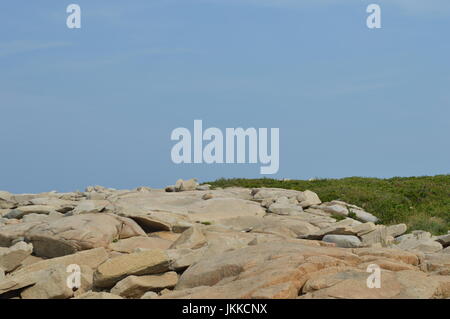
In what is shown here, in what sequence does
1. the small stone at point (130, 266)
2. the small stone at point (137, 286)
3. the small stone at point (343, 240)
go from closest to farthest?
1. the small stone at point (137, 286)
2. the small stone at point (130, 266)
3. the small stone at point (343, 240)

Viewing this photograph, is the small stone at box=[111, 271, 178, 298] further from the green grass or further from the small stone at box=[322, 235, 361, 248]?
the green grass

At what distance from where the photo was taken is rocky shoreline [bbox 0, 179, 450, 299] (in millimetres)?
10922

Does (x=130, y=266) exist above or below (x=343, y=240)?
above

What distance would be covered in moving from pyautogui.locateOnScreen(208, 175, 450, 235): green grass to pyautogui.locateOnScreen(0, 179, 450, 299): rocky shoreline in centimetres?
208

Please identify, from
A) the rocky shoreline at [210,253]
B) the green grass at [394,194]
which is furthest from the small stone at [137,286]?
the green grass at [394,194]

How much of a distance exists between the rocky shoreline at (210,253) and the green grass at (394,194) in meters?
2.08

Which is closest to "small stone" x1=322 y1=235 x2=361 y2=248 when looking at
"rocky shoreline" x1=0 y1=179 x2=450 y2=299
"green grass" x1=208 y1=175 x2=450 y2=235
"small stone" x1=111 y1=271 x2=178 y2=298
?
"rocky shoreline" x1=0 y1=179 x2=450 y2=299

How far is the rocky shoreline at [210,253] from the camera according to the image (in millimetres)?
10922

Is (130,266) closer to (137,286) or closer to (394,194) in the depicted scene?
(137,286)

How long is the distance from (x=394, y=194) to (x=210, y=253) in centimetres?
2215

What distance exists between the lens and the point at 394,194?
34.2 m

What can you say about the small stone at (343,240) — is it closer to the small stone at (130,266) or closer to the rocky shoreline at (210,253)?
the rocky shoreline at (210,253)

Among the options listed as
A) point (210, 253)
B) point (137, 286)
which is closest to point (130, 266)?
point (137, 286)
